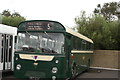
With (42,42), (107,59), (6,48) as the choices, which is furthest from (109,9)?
(42,42)

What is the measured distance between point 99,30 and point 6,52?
55.6 ft

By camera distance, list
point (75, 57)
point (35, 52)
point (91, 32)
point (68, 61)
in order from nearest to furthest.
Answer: point (35, 52)
point (68, 61)
point (75, 57)
point (91, 32)

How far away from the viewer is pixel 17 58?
11.9 metres

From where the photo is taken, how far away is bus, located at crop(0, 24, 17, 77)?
14.5 m

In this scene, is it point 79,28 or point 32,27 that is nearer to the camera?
point 32,27

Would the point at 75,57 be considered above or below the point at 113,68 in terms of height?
above

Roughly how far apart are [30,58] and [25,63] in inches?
12.5

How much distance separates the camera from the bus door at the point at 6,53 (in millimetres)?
14618

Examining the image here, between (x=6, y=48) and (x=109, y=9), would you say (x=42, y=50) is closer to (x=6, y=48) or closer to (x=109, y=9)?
(x=6, y=48)

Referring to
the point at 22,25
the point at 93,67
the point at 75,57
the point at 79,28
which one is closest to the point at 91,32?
the point at 79,28

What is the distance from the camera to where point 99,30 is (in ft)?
99.0

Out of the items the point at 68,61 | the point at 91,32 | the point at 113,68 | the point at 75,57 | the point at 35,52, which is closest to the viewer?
the point at 35,52

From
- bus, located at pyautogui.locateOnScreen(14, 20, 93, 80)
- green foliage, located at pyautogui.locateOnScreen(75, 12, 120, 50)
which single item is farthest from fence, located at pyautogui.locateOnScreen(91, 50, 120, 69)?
bus, located at pyautogui.locateOnScreen(14, 20, 93, 80)

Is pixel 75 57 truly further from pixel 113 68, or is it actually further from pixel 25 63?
pixel 113 68
